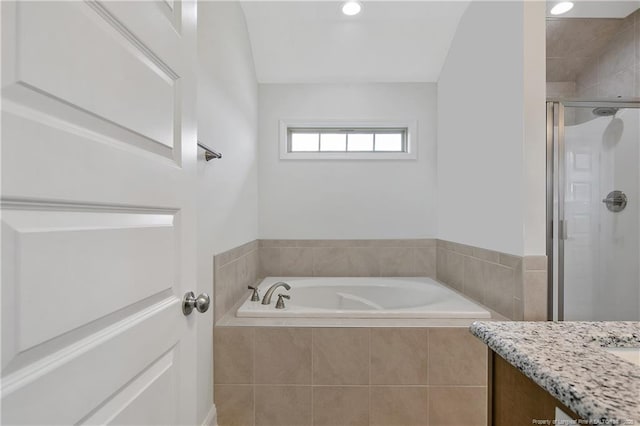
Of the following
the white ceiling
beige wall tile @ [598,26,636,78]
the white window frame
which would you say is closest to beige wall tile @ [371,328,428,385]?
the white window frame

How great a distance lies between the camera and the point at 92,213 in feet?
1.82

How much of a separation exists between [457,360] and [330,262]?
4.49 feet

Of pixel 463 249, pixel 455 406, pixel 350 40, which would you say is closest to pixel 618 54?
pixel 463 249

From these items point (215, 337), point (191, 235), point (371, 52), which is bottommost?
point (215, 337)

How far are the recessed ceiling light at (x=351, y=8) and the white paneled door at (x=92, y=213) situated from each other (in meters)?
1.76

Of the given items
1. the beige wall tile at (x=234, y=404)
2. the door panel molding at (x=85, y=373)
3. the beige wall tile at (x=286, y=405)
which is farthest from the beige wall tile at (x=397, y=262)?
the door panel molding at (x=85, y=373)

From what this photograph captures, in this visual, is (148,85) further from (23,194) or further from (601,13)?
(601,13)

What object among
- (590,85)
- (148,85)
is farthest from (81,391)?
(590,85)

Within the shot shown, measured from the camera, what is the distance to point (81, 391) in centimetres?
51

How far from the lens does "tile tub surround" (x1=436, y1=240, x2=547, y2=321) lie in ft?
5.31

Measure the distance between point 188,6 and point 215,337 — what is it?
4.71 feet

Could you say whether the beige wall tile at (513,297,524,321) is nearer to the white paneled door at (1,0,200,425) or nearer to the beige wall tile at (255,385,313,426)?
the beige wall tile at (255,385,313,426)

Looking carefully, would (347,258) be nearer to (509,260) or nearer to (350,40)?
(509,260)

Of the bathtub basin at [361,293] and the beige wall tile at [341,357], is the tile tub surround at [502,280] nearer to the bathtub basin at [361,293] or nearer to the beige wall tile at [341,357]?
the bathtub basin at [361,293]
